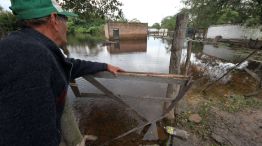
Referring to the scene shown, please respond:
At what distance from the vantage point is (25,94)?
0.88 m

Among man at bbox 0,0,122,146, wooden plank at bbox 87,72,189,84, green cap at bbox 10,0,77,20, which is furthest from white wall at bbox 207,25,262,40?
man at bbox 0,0,122,146

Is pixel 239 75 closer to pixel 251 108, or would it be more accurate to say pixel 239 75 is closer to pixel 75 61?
pixel 251 108

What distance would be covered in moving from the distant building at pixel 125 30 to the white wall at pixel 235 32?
12.6 meters

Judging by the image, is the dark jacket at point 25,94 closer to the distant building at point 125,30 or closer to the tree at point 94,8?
the tree at point 94,8

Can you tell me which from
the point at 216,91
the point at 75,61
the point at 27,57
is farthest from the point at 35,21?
the point at 216,91

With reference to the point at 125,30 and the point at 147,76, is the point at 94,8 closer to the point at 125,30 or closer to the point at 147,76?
the point at 147,76

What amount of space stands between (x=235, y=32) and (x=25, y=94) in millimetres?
26450

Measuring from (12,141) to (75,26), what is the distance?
172 feet

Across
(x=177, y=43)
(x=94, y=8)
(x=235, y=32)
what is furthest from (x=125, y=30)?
(x=177, y=43)

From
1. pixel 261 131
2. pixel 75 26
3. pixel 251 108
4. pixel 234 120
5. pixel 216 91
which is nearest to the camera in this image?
pixel 261 131

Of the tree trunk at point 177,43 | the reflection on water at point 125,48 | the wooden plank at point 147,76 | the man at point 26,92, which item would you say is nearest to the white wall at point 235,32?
the reflection on water at point 125,48

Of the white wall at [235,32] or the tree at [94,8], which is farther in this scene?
the white wall at [235,32]

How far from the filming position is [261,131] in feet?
13.1

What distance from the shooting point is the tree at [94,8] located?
4859 millimetres
